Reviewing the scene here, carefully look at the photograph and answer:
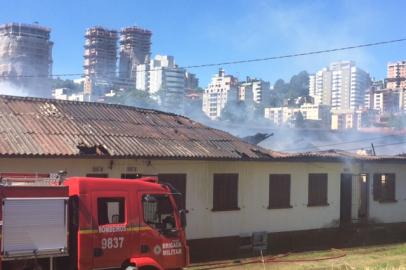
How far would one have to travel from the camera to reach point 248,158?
17141mm

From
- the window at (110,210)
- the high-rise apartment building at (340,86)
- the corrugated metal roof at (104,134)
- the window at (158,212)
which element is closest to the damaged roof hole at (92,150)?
the corrugated metal roof at (104,134)

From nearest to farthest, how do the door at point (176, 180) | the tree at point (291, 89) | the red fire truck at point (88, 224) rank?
the red fire truck at point (88, 224) → the door at point (176, 180) → the tree at point (291, 89)

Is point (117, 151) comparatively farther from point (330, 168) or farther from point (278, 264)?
point (330, 168)

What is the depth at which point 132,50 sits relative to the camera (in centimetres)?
3500

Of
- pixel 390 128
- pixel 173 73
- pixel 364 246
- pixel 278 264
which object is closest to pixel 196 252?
pixel 278 264

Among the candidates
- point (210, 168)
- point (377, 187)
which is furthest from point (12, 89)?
point (377, 187)

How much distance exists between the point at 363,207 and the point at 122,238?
1590 centimetres

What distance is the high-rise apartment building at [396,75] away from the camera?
33.0 meters

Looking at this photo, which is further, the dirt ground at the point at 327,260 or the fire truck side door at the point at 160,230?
the dirt ground at the point at 327,260

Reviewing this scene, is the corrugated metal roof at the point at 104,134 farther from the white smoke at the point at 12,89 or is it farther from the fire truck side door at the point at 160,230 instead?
the white smoke at the point at 12,89

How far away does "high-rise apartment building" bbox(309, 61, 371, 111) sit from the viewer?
101ft

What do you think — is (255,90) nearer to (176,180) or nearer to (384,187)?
(384,187)

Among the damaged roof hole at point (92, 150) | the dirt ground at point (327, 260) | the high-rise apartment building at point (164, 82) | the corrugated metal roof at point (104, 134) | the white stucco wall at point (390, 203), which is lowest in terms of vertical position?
the dirt ground at point (327, 260)

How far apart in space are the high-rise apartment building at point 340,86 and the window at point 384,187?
7.49 metres
